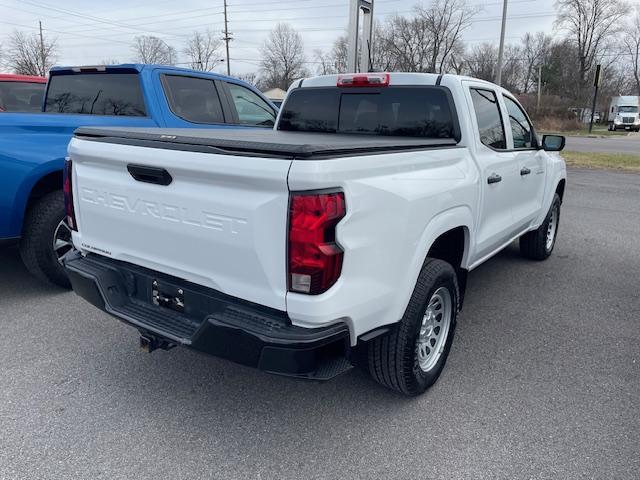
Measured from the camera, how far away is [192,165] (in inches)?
92.7

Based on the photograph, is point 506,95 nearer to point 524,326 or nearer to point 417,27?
point 524,326

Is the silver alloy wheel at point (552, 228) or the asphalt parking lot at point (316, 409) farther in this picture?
the silver alloy wheel at point (552, 228)

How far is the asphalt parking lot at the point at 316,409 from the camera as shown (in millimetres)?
2512

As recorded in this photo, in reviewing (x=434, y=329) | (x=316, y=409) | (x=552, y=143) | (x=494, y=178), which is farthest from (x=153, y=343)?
(x=552, y=143)

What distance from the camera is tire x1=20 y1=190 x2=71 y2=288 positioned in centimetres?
428

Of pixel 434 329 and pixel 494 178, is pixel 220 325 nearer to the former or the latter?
pixel 434 329

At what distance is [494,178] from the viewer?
375 cm

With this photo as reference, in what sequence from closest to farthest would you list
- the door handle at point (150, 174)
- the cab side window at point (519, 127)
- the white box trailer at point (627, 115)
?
the door handle at point (150, 174) < the cab side window at point (519, 127) < the white box trailer at point (627, 115)

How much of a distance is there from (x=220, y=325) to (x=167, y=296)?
0.51 m

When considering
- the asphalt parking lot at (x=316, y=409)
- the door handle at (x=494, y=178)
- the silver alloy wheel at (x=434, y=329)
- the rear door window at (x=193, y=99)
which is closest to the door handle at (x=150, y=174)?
the asphalt parking lot at (x=316, y=409)

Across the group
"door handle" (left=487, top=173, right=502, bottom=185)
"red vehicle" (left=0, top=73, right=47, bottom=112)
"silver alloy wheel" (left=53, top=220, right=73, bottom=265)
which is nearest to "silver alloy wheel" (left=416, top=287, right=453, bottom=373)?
"door handle" (left=487, top=173, right=502, bottom=185)

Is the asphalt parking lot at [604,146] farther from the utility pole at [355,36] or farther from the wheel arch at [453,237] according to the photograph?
the wheel arch at [453,237]

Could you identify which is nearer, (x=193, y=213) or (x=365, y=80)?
(x=193, y=213)

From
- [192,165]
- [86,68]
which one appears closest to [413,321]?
[192,165]
